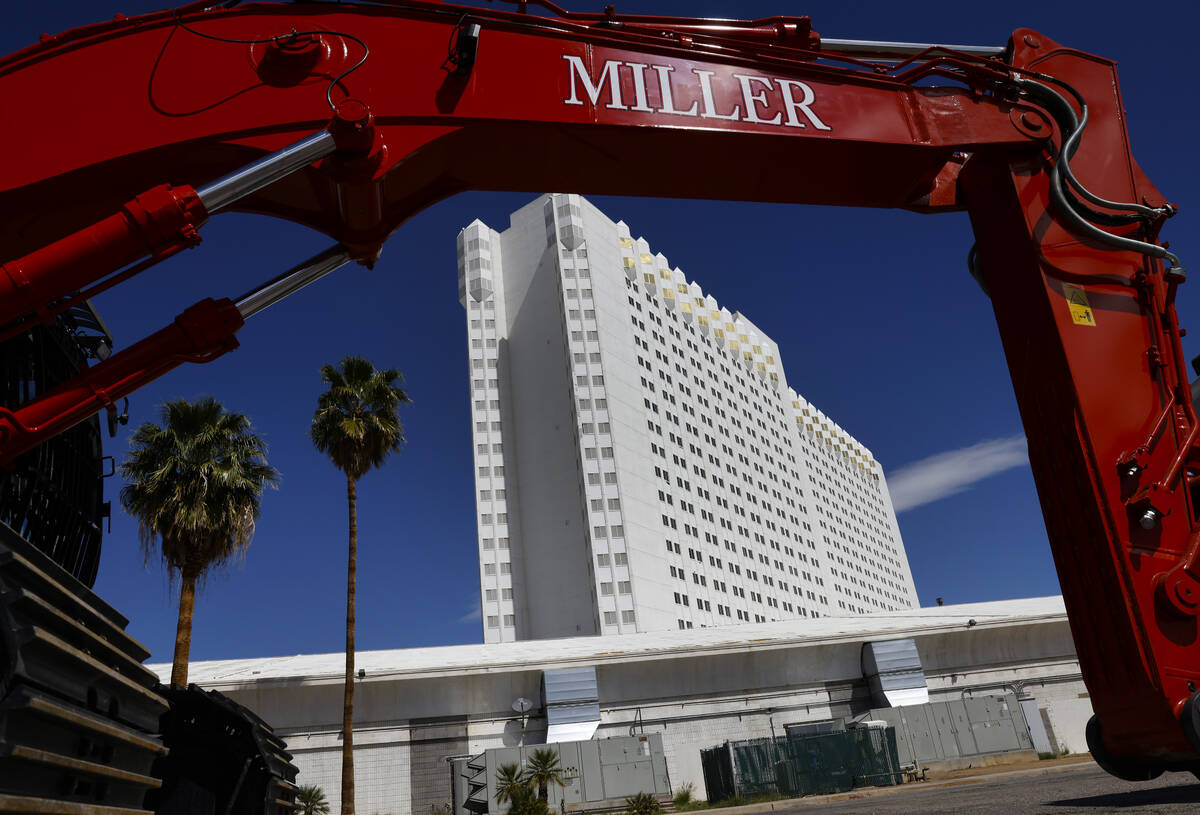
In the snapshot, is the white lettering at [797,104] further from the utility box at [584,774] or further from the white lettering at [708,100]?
the utility box at [584,774]

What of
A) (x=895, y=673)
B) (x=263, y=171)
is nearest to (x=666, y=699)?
(x=895, y=673)

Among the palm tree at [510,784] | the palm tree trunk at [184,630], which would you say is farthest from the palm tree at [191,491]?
the palm tree at [510,784]

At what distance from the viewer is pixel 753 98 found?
5.86 metres

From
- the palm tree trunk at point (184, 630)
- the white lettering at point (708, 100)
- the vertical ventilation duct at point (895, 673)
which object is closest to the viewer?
the white lettering at point (708, 100)

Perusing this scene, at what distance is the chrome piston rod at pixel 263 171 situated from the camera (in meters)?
4.45

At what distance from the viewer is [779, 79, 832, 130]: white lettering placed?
5859 millimetres

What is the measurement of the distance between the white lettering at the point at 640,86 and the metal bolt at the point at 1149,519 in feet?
13.0

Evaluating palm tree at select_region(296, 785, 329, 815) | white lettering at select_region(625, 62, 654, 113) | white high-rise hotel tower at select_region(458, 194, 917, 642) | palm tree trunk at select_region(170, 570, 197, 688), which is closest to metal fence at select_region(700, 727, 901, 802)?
palm tree at select_region(296, 785, 329, 815)

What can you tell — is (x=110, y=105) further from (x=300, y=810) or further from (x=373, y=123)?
(x=300, y=810)

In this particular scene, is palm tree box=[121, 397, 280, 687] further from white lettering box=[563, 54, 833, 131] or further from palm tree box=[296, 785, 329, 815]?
white lettering box=[563, 54, 833, 131]

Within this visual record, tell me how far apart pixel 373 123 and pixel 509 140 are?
92 cm

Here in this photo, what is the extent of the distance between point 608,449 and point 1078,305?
68127mm

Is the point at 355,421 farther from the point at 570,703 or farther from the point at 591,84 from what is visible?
the point at 591,84

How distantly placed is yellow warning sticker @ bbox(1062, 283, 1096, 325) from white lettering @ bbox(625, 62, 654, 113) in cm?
303
